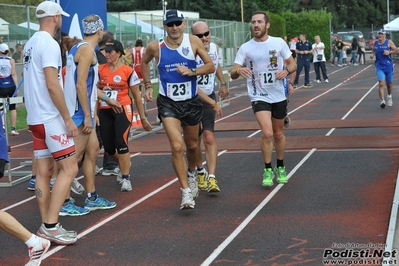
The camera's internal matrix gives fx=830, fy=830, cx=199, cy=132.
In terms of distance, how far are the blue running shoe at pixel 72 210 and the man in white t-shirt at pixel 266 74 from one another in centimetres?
233

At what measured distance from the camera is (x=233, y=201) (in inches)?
368

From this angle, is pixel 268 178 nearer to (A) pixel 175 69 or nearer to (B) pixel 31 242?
(A) pixel 175 69

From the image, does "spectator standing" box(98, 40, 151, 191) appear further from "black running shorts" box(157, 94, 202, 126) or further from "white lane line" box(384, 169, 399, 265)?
"white lane line" box(384, 169, 399, 265)

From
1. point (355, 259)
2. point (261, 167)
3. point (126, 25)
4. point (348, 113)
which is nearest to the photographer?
point (355, 259)

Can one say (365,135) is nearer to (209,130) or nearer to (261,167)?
(261,167)

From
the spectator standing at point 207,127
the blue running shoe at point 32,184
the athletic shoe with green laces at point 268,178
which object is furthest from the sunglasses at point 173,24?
the blue running shoe at point 32,184

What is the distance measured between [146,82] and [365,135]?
6.81 meters

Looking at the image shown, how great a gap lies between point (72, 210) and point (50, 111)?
74.6 inches

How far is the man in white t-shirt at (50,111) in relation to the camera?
282 inches

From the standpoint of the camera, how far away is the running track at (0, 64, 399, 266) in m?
7.06

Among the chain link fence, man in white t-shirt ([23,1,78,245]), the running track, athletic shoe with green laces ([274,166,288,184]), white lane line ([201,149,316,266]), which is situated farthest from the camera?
the chain link fence

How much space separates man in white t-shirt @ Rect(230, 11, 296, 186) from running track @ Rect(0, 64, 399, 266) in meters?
0.64

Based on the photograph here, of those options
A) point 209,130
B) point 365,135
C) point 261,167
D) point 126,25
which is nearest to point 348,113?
point 365,135

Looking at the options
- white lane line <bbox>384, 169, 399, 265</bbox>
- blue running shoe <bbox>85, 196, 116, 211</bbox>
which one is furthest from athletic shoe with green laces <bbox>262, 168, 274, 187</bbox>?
blue running shoe <bbox>85, 196, 116, 211</bbox>
